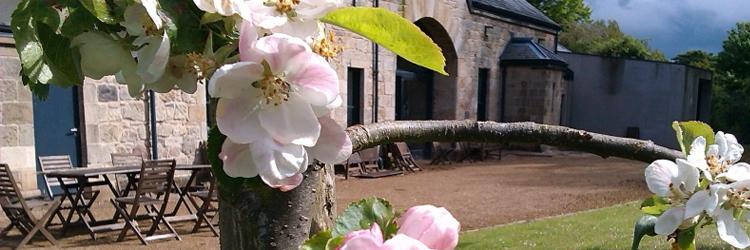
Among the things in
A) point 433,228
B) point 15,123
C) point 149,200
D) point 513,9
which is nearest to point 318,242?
point 433,228

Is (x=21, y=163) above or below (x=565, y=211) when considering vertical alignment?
above

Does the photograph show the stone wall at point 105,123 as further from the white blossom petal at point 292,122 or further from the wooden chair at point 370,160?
the white blossom petal at point 292,122

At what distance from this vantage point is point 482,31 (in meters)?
17.2

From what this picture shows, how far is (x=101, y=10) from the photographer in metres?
0.50

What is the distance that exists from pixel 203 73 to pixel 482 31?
17.2 meters

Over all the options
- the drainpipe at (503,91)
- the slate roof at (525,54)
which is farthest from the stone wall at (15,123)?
the drainpipe at (503,91)

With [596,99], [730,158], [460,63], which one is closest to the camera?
[730,158]

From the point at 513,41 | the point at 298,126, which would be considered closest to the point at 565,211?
the point at 298,126

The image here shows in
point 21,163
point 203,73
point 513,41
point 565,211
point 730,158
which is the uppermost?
point 513,41

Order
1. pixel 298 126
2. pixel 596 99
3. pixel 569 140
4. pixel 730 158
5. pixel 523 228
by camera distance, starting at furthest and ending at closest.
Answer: pixel 596 99 < pixel 523 228 < pixel 569 140 < pixel 730 158 < pixel 298 126

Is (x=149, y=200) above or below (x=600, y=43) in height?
below

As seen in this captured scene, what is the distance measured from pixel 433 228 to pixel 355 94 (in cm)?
1313

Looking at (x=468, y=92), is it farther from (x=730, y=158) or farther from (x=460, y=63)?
(x=730, y=158)

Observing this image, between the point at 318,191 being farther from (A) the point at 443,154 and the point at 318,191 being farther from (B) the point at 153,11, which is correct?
(A) the point at 443,154
